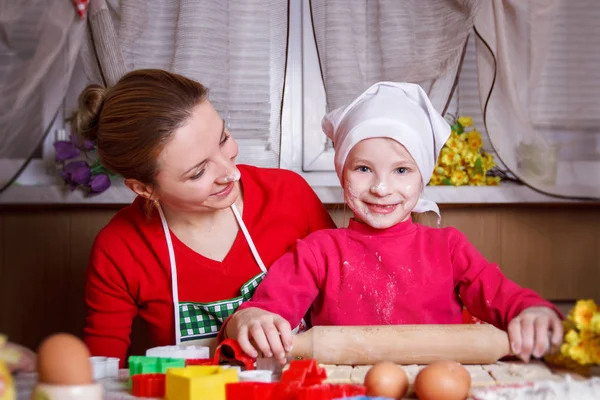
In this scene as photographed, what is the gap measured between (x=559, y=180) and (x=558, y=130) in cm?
15

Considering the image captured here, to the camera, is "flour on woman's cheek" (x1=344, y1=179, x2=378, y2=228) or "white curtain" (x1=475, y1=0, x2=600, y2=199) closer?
"flour on woman's cheek" (x1=344, y1=179, x2=378, y2=228)

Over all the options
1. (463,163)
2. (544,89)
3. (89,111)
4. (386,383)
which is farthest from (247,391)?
(544,89)

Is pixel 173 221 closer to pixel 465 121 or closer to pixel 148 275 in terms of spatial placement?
pixel 148 275

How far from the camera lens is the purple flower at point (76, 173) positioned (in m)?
2.01

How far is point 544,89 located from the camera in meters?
2.12

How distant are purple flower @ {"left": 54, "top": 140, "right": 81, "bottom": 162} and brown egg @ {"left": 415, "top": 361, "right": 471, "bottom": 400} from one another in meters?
1.53

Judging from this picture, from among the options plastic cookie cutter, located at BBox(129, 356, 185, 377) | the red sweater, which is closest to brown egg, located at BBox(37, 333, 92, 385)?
plastic cookie cutter, located at BBox(129, 356, 185, 377)

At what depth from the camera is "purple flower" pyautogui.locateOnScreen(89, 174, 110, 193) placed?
2.01 metres

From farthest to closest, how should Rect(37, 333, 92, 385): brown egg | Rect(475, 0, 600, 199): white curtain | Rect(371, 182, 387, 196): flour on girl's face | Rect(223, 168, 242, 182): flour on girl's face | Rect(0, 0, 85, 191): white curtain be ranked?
Rect(475, 0, 600, 199): white curtain → Rect(0, 0, 85, 191): white curtain → Rect(223, 168, 242, 182): flour on girl's face → Rect(371, 182, 387, 196): flour on girl's face → Rect(37, 333, 92, 385): brown egg

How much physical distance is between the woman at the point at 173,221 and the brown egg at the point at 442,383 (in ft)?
2.06

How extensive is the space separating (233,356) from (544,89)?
1404 mm

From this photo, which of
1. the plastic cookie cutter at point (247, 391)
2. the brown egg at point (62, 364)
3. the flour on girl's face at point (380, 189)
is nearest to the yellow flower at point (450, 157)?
the flour on girl's face at point (380, 189)

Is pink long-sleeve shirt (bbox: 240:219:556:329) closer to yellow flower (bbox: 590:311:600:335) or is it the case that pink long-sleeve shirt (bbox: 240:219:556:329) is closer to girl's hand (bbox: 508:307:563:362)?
girl's hand (bbox: 508:307:563:362)

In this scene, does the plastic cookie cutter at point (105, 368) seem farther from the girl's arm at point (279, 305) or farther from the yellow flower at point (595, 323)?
the yellow flower at point (595, 323)
